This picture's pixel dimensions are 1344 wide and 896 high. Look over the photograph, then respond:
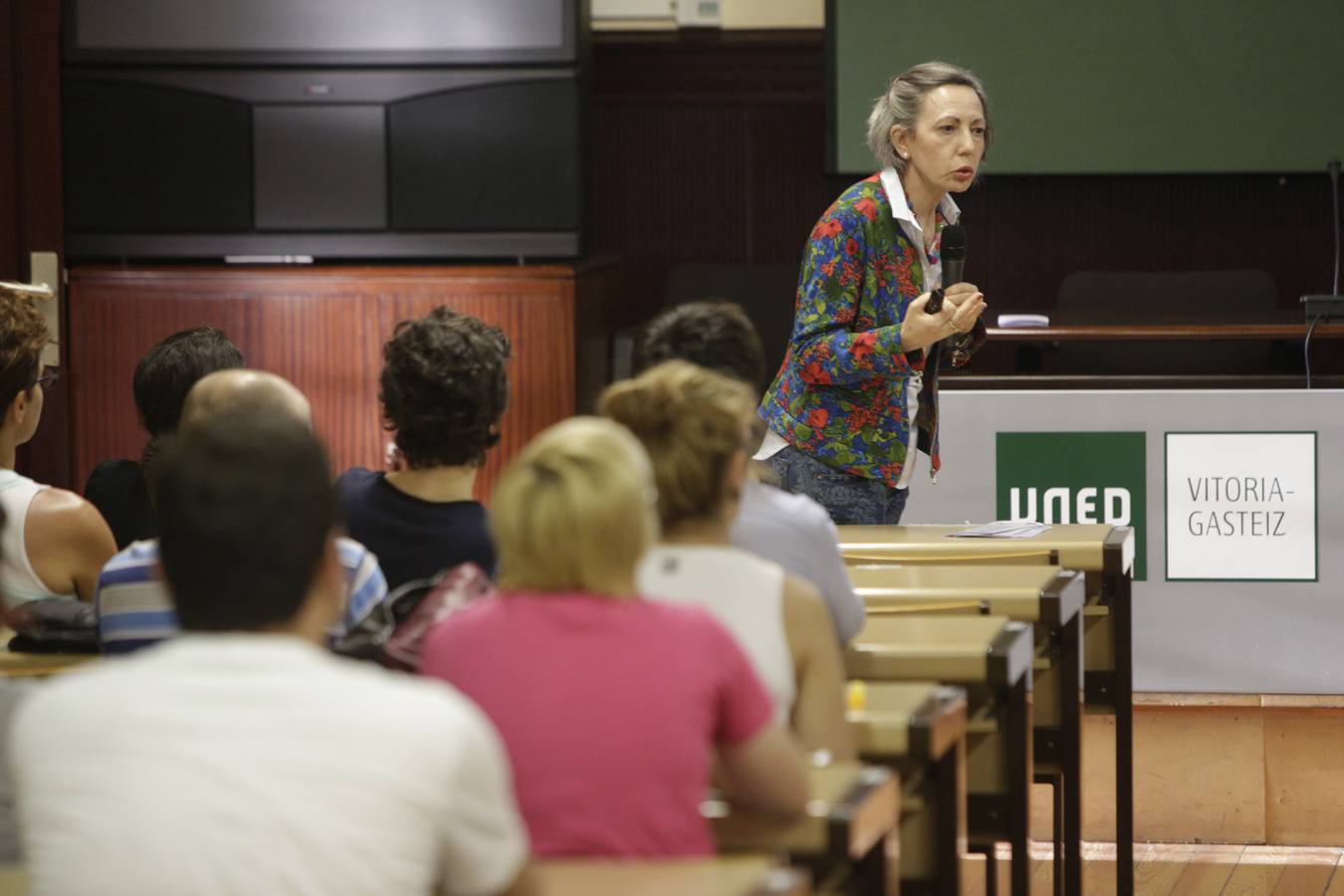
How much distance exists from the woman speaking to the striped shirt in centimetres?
127

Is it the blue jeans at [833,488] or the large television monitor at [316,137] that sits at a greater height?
the large television monitor at [316,137]

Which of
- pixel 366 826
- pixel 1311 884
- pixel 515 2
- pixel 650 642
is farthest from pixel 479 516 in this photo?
pixel 515 2

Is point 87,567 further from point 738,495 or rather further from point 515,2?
point 515,2

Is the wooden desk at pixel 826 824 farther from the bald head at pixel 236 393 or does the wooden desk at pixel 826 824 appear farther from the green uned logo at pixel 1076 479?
the green uned logo at pixel 1076 479

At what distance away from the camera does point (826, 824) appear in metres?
1.67

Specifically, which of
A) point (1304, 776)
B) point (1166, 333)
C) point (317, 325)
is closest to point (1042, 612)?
point (1304, 776)

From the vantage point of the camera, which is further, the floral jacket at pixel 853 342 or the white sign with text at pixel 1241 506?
the white sign with text at pixel 1241 506

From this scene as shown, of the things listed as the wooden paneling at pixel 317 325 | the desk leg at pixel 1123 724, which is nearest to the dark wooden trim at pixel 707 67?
the wooden paneling at pixel 317 325

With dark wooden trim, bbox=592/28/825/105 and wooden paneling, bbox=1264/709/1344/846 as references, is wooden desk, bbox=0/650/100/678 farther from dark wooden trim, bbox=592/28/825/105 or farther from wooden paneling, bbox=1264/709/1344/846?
dark wooden trim, bbox=592/28/825/105

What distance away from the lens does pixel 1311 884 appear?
3662mm

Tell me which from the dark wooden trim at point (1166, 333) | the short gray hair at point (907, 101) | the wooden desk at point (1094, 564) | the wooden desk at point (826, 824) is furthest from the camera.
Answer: the dark wooden trim at point (1166, 333)

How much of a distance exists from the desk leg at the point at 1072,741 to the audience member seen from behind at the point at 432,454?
945mm

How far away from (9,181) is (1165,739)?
149 inches

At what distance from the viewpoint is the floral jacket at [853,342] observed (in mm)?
3287
